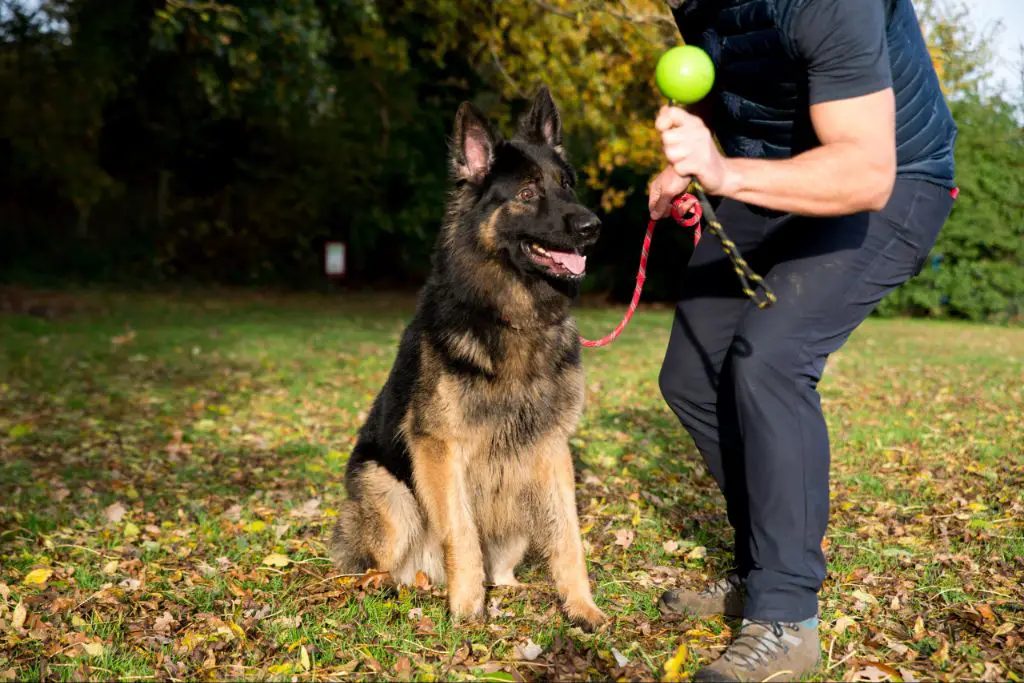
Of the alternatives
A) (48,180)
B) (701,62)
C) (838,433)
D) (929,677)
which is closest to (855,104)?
(701,62)

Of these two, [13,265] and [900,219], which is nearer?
[900,219]

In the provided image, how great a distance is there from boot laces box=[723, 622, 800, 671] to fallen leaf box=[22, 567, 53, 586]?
10.3 feet

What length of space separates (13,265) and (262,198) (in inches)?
208

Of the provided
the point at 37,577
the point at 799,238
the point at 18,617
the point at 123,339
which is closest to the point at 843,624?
the point at 799,238

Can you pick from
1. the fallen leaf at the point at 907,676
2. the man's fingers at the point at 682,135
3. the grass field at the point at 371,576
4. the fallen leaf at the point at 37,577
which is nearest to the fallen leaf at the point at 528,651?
the grass field at the point at 371,576

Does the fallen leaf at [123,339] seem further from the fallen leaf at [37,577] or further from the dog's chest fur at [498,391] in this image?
the dog's chest fur at [498,391]

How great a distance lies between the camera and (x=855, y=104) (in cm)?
252

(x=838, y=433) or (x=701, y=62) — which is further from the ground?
(x=701, y=62)

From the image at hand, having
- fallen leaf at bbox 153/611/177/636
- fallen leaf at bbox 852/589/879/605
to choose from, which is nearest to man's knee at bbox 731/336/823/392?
fallen leaf at bbox 852/589/879/605

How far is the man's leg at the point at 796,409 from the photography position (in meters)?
2.87

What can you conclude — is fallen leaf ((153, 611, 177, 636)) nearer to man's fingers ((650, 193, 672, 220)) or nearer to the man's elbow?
man's fingers ((650, 193, 672, 220))

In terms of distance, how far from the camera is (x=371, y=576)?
4.02m

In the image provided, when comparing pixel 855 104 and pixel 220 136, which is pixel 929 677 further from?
pixel 220 136

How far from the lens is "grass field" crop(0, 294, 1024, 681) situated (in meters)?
3.25
